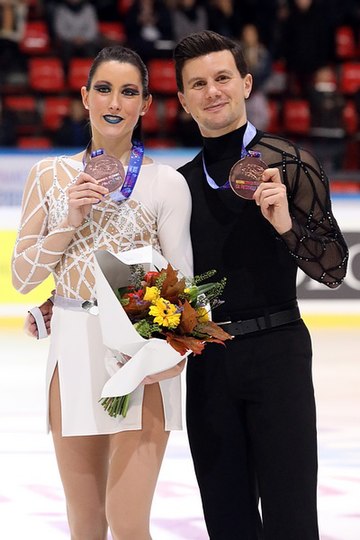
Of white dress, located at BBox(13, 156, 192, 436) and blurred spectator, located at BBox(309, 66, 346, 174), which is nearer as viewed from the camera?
white dress, located at BBox(13, 156, 192, 436)

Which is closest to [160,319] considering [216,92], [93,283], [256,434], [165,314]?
[165,314]

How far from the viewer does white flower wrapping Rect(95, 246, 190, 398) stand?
283 centimetres

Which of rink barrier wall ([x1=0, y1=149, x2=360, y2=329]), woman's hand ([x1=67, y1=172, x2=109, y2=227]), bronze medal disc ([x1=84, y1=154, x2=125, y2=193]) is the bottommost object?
rink barrier wall ([x1=0, y1=149, x2=360, y2=329])

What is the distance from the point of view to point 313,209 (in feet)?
10.4

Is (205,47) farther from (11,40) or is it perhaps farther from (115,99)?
(11,40)

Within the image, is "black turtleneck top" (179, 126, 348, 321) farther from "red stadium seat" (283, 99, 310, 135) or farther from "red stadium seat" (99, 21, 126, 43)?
"red stadium seat" (99, 21, 126, 43)

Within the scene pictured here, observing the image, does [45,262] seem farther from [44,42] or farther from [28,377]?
[44,42]

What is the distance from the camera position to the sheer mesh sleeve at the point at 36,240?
9.99 ft

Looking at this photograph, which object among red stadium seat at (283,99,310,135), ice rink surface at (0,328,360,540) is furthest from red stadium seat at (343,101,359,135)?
ice rink surface at (0,328,360,540)

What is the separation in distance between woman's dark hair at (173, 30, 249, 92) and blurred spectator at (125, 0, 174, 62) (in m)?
8.89

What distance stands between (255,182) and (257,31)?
10103 mm

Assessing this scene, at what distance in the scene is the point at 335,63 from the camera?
42.1ft

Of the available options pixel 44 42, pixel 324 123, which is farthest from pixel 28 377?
pixel 44 42

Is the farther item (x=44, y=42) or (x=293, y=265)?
(x=44, y=42)
